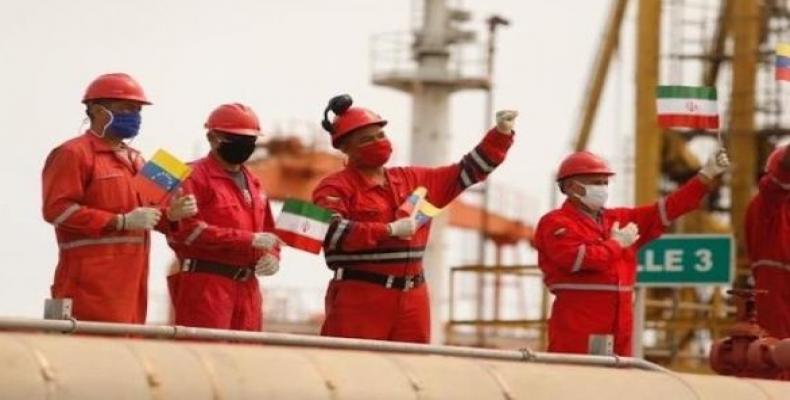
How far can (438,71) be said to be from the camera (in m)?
51.2

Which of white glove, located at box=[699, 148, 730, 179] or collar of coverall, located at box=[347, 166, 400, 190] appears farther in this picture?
white glove, located at box=[699, 148, 730, 179]

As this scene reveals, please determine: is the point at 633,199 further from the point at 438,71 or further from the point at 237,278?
the point at 237,278

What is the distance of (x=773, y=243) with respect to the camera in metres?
17.8

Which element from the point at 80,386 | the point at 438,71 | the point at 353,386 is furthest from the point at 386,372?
the point at 438,71

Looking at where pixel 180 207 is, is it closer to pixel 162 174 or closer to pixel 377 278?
pixel 162 174

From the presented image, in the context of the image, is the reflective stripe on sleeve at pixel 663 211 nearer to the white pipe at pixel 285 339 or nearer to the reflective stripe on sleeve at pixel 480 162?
the reflective stripe on sleeve at pixel 480 162

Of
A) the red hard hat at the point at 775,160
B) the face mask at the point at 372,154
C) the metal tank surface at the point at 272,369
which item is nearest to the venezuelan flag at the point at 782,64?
the red hard hat at the point at 775,160

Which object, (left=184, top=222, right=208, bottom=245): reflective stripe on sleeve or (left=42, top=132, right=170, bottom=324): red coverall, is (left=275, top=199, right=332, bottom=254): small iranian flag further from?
(left=42, top=132, right=170, bottom=324): red coverall

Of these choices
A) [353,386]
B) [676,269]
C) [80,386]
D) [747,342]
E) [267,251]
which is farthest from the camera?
[676,269]

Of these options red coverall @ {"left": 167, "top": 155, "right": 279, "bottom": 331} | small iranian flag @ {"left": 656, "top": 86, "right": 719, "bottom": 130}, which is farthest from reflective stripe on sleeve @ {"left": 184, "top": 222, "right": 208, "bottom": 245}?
small iranian flag @ {"left": 656, "top": 86, "right": 719, "bottom": 130}

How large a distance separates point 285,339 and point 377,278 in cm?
333

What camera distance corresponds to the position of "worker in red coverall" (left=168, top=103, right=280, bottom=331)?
1520cm

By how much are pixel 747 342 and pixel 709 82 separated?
24.3 m

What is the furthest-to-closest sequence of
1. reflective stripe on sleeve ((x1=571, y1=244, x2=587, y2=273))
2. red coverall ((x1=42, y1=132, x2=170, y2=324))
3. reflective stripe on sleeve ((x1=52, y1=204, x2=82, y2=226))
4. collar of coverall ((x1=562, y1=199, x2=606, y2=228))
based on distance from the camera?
collar of coverall ((x1=562, y1=199, x2=606, y2=228)) < reflective stripe on sleeve ((x1=571, y1=244, x2=587, y2=273)) < red coverall ((x1=42, y1=132, x2=170, y2=324)) < reflective stripe on sleeve ((x1=52, y1=204, x2=82, y2=226))
